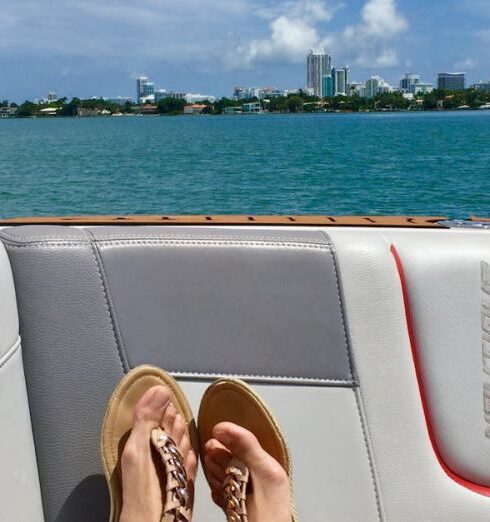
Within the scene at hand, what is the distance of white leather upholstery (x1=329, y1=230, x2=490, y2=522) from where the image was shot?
5.52 feet

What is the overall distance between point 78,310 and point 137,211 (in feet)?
54.2

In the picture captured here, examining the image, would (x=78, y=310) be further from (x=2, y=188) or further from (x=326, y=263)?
(x=2, y=188)

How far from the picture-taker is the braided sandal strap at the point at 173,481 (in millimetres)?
1545

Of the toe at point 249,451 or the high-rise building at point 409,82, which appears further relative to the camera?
the high-rise building at point 409,82

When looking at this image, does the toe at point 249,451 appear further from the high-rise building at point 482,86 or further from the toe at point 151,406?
the high-rise building at point 482,86

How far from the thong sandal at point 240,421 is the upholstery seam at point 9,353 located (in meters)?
0.34

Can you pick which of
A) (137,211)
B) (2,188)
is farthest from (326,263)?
(2,188)

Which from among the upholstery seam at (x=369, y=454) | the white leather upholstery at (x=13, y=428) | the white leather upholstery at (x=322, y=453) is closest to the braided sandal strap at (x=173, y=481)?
the white leather upholstery at (x=322, y=453)

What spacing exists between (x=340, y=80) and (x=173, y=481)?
10869 centimetres

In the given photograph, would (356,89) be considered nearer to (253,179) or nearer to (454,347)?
(253,179)

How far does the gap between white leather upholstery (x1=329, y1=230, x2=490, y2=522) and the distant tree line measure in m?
85.5

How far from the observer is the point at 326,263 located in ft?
5.49

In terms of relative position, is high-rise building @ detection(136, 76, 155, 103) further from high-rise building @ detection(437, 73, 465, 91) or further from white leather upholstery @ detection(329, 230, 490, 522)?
white leather upholstery @ detection(329, 230, 490, 522)

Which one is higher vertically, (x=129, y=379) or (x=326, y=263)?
(x=326, y=263)
